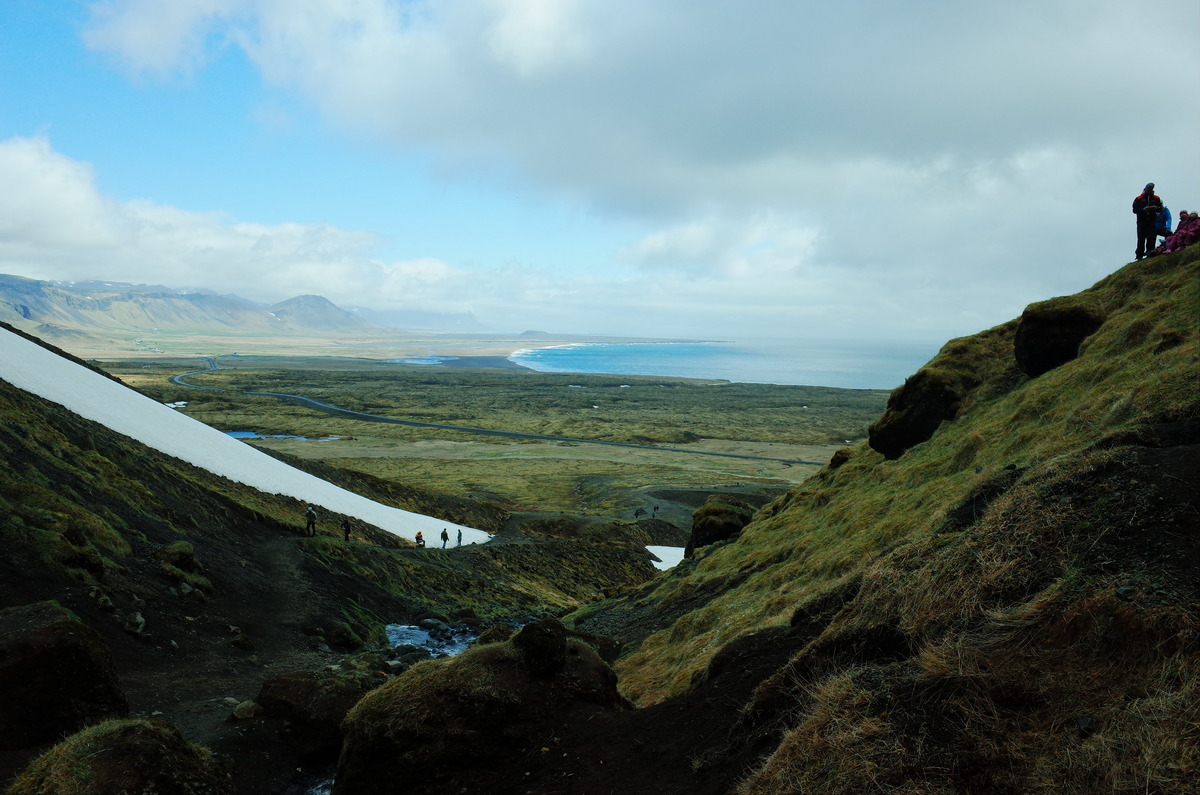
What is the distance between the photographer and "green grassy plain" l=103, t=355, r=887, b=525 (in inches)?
2945

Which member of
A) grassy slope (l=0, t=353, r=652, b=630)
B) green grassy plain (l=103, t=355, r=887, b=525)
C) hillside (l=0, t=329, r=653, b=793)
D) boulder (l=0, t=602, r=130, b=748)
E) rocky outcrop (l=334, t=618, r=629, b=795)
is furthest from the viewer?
green grassy plain (l=103, t=355, r=887, b=525)

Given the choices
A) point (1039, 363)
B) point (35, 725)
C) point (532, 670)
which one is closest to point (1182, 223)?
point (1039, 363)

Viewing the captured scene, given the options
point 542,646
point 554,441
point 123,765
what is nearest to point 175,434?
point 123,765

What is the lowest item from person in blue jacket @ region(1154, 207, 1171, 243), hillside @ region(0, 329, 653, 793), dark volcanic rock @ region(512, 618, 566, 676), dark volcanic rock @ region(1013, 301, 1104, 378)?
hillside @ region(0, 329, 653, 793)

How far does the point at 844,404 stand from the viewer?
614 feet

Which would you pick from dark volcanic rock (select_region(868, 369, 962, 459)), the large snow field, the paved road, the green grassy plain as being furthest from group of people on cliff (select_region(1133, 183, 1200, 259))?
the paved road

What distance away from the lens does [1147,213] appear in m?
21.0

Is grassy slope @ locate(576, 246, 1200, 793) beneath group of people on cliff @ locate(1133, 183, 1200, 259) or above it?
beneath

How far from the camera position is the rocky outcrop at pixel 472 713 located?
30.7 ft

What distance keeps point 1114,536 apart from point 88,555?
20431mm

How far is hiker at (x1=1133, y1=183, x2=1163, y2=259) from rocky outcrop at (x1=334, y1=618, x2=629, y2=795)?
22.1 meters

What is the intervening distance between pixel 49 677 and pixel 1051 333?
25643mm

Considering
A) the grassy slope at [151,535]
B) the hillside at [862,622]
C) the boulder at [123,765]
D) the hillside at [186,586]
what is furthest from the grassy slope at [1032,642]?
the grassy slope at [151,535]

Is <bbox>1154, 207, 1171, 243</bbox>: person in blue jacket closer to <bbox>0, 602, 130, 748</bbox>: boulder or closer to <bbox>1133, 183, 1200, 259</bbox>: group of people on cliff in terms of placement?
<bbox>1133, 183, 1200, 259</bbox>: group of people on cliff
